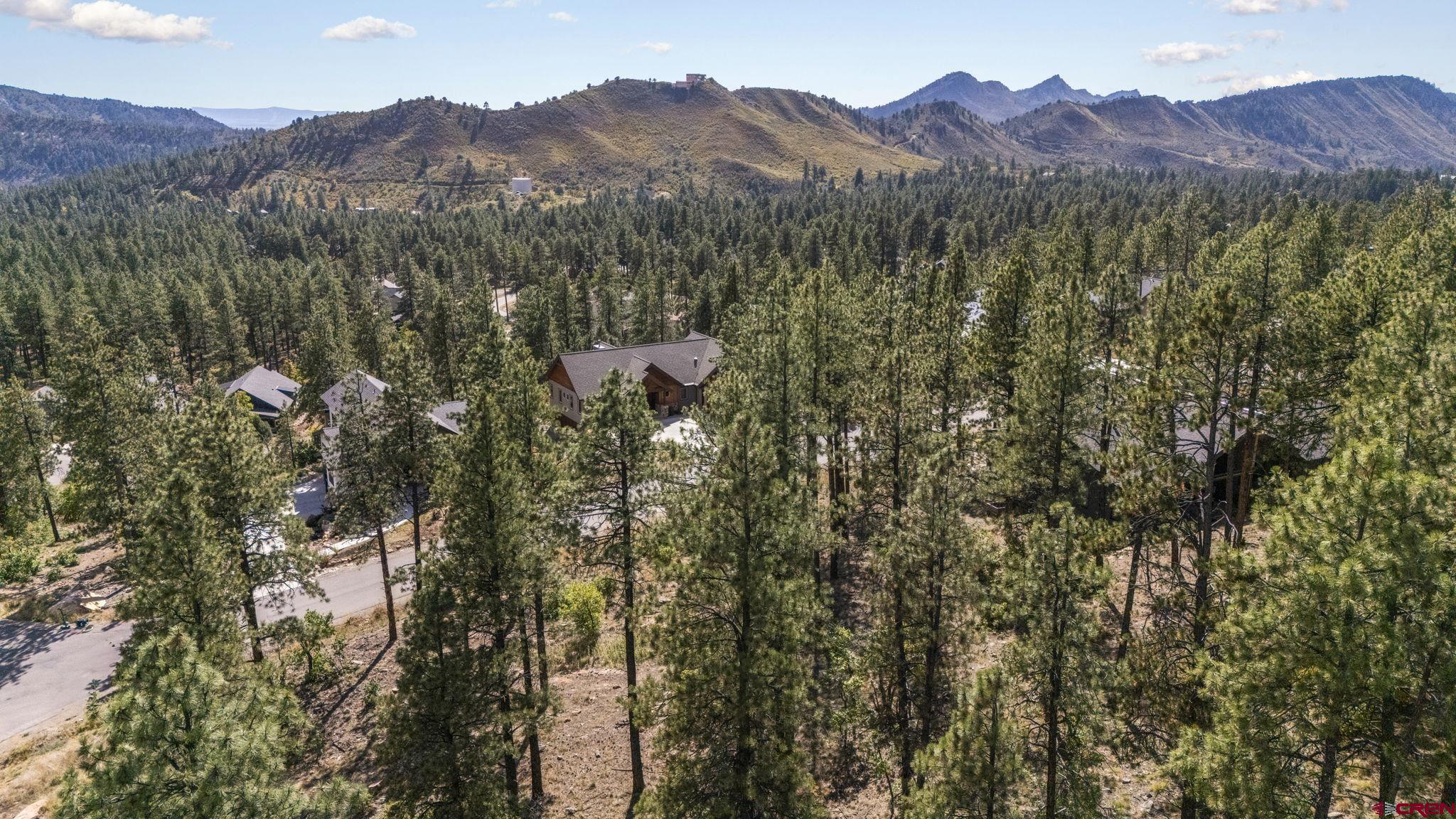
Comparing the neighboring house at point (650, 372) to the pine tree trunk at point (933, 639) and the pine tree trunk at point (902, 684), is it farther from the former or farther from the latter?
the pine tree trunk at point (933, 639)

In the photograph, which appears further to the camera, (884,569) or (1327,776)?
(884,569)

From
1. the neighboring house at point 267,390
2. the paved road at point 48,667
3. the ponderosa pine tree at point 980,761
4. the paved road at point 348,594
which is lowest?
the paved road at point 48,667

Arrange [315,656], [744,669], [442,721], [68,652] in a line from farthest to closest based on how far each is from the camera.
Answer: [68,652]
[315,656]
[442,721]
[744,669]

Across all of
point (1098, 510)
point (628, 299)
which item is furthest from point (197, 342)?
point (1098, 510)

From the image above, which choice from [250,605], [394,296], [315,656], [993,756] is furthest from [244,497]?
[394,296]

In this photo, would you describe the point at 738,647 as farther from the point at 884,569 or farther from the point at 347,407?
the point at 347,407

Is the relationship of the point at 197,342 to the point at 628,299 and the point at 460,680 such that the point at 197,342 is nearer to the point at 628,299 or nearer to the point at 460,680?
the point at 628,299

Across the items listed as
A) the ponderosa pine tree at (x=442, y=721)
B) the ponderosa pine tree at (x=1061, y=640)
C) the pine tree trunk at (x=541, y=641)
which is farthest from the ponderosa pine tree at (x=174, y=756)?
the ponderosa pine tree at (x=1061, y=640)
